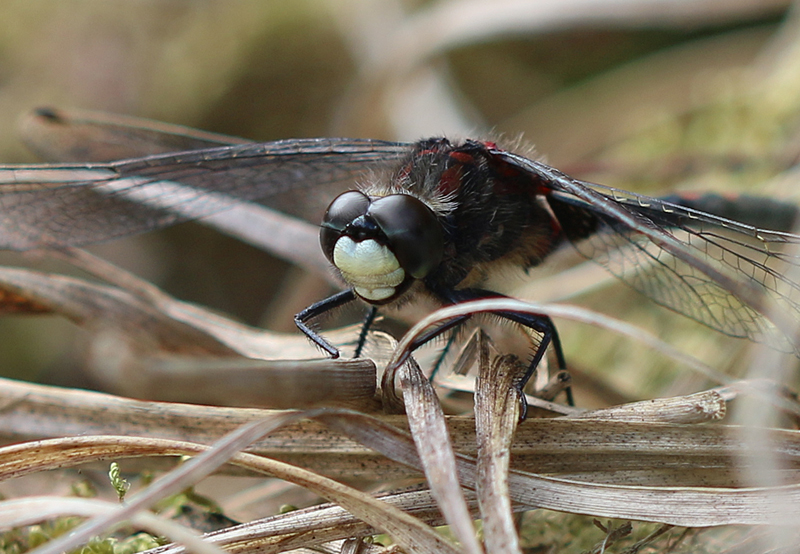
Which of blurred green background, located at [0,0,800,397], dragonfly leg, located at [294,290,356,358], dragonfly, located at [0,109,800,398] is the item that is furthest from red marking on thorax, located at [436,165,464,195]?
blurred green background, located at [0,0,800,397]

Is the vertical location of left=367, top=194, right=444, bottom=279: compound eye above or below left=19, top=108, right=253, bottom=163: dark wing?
below

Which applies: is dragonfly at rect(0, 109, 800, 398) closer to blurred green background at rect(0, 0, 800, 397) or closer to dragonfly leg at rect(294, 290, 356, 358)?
dragonfly leg at rect(294, 290, 356, 358)

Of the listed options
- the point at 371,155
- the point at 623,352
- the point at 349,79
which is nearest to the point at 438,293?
the point at 371,155

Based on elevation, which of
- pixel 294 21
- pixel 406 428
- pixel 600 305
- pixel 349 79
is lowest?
pixel 406 428

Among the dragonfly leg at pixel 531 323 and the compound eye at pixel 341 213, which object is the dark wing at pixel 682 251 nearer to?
the dragonfly leg at pixel 531 323

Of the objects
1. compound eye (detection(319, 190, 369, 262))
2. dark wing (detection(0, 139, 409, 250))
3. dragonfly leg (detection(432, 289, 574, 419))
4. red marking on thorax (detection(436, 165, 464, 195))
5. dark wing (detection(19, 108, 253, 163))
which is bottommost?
dragonfly leg (detection(432, 289, 574, 419))

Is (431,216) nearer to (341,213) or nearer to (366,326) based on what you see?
(341,213)

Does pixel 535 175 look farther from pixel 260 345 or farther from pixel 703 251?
pixel 260 345

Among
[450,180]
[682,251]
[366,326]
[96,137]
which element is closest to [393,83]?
[96,137]

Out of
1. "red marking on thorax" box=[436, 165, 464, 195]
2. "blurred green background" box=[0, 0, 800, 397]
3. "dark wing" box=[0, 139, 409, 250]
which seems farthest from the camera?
"blurred green background" box=[0, 0, 800, 397]
